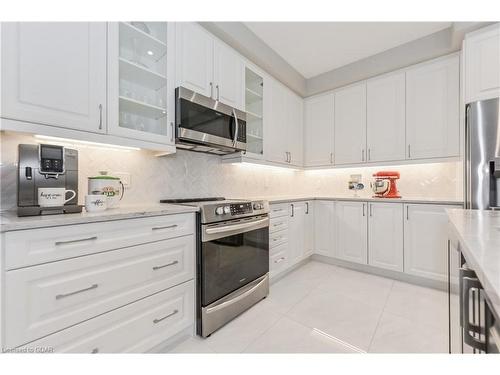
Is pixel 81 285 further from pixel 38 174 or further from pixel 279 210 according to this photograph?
pixel 279 210

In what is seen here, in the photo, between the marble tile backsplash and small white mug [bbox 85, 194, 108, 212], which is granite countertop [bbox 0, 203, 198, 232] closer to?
small white mug [bbox 85, 194, 108, 212]

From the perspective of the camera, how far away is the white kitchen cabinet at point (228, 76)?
6.82 feet

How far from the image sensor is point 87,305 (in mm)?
1086

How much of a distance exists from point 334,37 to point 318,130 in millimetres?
1213

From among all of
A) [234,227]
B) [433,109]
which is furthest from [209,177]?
[433,109]

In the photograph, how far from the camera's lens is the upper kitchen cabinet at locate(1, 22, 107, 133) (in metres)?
1.07

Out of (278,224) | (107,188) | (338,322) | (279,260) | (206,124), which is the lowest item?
(338,322)

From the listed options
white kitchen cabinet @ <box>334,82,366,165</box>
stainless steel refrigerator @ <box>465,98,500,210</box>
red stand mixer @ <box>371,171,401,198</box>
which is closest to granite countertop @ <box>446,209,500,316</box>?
stainless steel refrigerator @ <box>465,98,500,210</box>

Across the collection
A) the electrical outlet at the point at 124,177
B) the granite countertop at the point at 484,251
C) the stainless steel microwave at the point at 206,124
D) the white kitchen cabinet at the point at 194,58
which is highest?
the white kitchen cabinet at the point at 194,58

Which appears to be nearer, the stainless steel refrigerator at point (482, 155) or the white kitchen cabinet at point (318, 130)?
the stainless steel refrigerator at point (482, 155)

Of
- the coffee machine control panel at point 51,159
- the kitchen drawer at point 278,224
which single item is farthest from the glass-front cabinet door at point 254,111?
the coffee machine control panel at point 51,159

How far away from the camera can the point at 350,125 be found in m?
3.08

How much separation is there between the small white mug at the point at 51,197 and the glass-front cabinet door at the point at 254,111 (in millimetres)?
1620

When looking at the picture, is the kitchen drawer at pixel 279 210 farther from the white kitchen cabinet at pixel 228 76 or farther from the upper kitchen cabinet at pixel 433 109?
the upper kitchen cabinet at pixel 433 109
